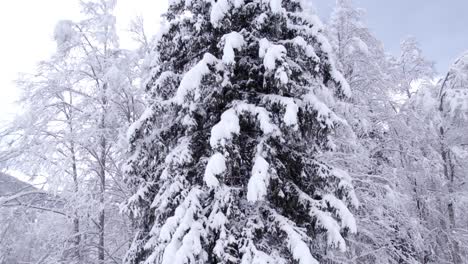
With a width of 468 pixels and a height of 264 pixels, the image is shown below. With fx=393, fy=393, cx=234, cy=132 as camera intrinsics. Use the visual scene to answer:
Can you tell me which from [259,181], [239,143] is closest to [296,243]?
[259,181]

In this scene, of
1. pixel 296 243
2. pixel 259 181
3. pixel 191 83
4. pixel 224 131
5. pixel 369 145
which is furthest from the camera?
pixel 369 145

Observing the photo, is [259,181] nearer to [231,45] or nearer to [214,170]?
[214,170]

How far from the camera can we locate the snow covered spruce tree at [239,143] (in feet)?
21.4

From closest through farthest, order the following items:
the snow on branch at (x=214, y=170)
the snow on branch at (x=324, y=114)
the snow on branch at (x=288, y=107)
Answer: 1. the snow on branch at (x=214, y=170)
2. the snow on branch at (x=288, y=107)
3. the snow on branch at (x=324, y=114)

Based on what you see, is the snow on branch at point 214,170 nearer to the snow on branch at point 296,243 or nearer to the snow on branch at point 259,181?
the snow on branch at point 259,181

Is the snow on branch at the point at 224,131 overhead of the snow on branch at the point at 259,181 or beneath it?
overhead

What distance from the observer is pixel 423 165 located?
1096 centimetres

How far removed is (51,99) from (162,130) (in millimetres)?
6033

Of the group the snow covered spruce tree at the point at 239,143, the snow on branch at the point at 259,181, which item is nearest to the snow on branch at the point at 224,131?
the snow covered spruce tree at the point at 239,143

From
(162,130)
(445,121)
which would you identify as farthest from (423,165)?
(162,130)

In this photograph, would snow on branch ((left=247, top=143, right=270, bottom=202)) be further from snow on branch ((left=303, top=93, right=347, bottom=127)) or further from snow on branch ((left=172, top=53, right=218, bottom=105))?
snow on branch ((left=172, top=53, right=218, bottom=105))

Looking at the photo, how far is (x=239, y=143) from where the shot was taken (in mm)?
7262

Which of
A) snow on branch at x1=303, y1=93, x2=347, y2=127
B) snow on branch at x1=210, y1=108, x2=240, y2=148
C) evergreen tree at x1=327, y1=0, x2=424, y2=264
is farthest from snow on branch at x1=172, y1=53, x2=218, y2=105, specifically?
evergreen tree at x1=327, y1=0, x2=424, y2=264

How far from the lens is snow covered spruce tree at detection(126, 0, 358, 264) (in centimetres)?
653
